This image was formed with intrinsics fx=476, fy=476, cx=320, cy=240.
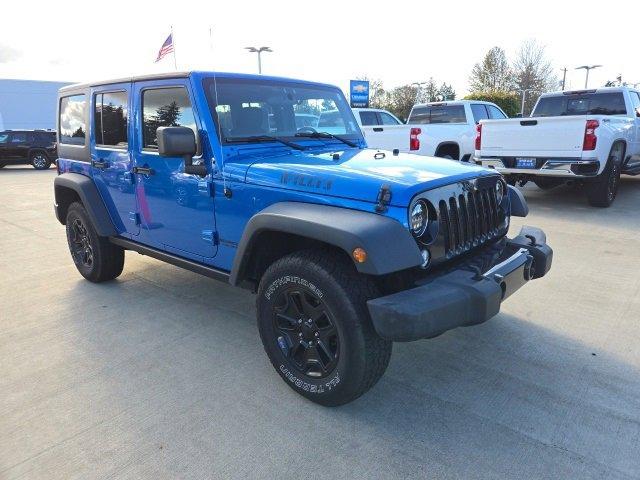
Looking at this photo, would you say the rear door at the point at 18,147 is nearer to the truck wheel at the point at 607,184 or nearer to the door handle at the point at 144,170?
the door handle at the point at 144,170

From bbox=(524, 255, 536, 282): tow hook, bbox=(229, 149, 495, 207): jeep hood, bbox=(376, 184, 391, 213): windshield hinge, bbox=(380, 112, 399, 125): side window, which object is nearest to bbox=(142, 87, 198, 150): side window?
bbox=(229, 149, 495, 207): jeep hood

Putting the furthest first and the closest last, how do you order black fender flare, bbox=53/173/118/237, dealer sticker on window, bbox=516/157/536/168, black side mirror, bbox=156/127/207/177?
dealer sticker on window, bbox=516/157/536/168 < black fender flare, bbox=53/173/118/237 < black side mirror, bbox=156/127/207/177

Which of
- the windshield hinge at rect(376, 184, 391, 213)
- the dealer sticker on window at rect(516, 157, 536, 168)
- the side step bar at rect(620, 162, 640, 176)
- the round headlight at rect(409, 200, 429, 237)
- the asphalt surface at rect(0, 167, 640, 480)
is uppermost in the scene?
the windshield hinge at rect(376, 184, 391, 213)

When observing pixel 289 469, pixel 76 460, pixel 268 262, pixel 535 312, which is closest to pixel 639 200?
pixel 535 312

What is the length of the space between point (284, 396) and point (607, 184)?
730 centimetres

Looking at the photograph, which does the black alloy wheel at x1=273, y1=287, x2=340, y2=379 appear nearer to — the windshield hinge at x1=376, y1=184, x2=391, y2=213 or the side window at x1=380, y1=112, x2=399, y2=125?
the windshield hinge at x1=376, y1=184, x2=391, y2=213

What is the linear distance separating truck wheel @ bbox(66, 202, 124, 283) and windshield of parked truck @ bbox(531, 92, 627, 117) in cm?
845

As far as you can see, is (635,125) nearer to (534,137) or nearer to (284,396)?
(534,137)

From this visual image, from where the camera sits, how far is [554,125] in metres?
7.41

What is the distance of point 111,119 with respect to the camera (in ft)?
13.3

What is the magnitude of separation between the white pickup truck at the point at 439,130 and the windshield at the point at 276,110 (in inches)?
248

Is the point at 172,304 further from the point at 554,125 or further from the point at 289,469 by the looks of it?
the point at 554,125

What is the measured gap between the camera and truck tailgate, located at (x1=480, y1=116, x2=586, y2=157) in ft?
23.9

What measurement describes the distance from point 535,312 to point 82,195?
13.3ft
